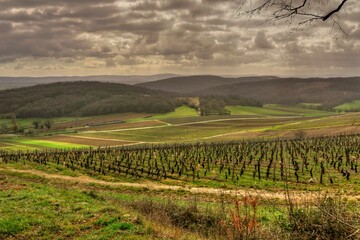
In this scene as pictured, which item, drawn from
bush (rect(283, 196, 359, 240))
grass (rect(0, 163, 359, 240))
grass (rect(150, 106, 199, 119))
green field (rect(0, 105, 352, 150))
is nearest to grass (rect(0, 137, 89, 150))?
green field (rect(0, 105, 352, 150))

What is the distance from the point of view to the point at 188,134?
382 ft

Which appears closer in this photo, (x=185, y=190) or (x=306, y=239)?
(x=306, y=239)

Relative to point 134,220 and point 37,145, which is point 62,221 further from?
point 37,145

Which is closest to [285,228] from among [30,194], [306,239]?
[306,239]

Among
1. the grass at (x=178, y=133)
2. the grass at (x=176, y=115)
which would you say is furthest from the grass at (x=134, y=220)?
the grass at (x=176, y=115)

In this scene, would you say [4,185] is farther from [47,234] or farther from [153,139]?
[153,139]

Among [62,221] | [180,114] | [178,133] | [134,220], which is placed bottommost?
[178,133]

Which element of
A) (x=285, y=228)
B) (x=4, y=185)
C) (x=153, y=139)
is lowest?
(x=153, y=139)

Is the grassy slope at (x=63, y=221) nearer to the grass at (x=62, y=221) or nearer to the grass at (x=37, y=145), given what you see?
the grass at (x=62, y=221)

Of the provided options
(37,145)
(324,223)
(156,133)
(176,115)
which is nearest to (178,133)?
(156,133)

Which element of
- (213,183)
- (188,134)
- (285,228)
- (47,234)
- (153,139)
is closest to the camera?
(285,228)

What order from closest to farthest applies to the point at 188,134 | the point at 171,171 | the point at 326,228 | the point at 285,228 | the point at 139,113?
1. the point at 326,228
2. the point at 285,228
3. the point at 171,171
4. the point at 188,134
5. the point at 139,113

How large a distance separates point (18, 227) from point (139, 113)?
18501 centimetres

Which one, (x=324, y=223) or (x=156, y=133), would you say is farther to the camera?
(x=156, y=133)
